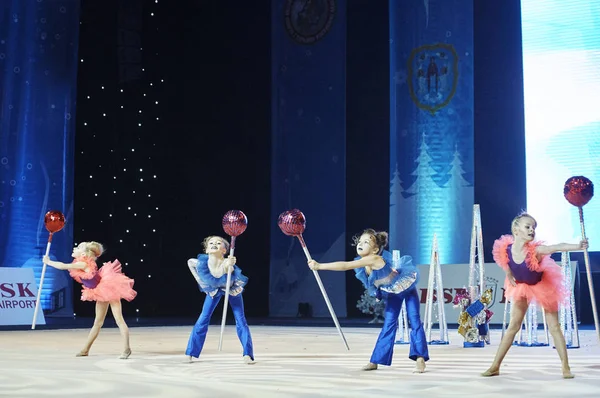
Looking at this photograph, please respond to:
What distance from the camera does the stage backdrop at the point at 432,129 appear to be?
13.0m

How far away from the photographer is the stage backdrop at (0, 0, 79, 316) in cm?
1365

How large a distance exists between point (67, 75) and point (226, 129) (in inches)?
125

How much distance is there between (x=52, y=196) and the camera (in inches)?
553

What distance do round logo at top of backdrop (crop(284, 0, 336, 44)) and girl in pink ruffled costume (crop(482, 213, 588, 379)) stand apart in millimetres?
9705

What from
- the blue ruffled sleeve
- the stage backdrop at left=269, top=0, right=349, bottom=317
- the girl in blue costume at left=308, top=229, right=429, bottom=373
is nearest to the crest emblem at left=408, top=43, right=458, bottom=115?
the stage backdrop at left=269, top=0, right=349, bottom=317

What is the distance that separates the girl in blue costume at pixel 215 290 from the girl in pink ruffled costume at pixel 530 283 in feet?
6.77

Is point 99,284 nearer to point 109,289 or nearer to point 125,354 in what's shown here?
point 109,289

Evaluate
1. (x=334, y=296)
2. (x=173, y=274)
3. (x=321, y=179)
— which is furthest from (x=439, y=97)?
(x=173, y=274)

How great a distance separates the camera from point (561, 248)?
5.62 metres

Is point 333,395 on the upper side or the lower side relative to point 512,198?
lower

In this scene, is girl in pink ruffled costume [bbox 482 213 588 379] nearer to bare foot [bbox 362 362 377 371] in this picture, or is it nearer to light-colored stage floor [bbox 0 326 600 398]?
light-colored stage floor [bbox 0 326 600 398]

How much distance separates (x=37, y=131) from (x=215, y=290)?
8.08 meters

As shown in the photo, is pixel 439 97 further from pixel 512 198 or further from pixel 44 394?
pixel 44 394

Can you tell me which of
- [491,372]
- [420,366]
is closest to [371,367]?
[420,366]
